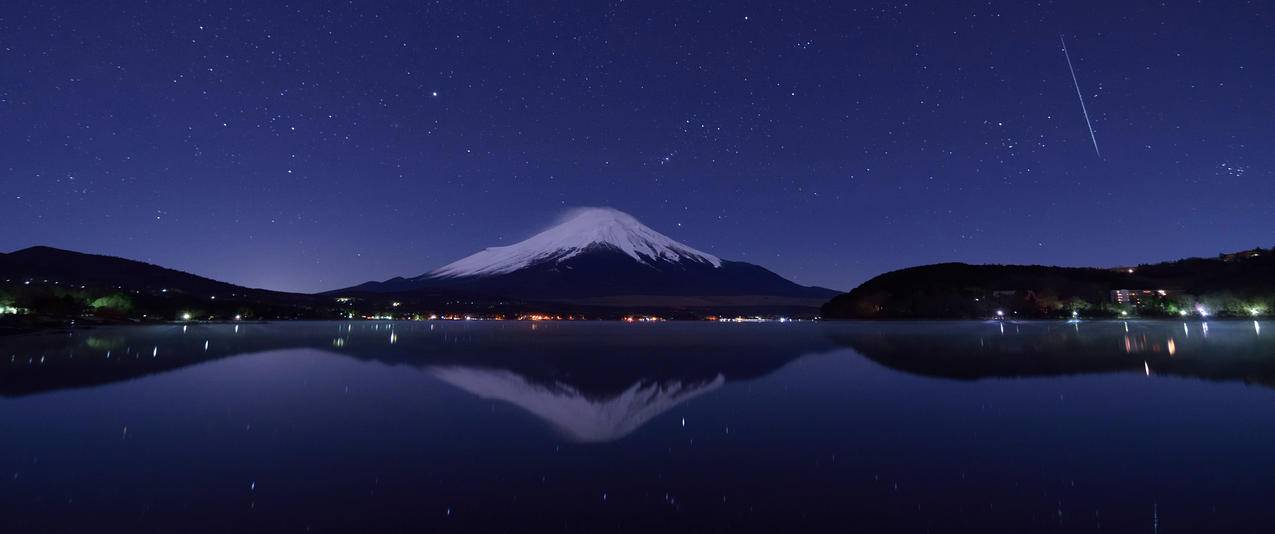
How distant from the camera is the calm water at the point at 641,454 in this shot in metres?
8.35

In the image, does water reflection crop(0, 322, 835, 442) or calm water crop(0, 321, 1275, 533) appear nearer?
calm water crop(0, 321, 1275, 533)

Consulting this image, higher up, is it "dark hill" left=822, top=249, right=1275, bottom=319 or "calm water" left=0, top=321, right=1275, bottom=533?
"dark hill" left=822, top=249, right=1275, bottom=319

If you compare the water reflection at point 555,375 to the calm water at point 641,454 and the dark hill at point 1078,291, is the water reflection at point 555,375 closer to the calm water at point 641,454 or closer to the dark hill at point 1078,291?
the calm water at point 641,454

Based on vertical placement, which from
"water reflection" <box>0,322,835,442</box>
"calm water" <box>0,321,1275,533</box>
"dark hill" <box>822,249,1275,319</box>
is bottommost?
"calm water" <box>0,321,1275,533</box>

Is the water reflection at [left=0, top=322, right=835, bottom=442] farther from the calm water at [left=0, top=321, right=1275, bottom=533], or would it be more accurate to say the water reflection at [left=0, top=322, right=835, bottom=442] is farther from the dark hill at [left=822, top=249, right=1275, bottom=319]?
the dark hill at [left=822, top=249, right=1275, bottom=319]

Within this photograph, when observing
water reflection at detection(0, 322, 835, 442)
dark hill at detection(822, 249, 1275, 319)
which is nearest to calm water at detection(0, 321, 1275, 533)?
water reflection at detection(0, 322, 835, 442)

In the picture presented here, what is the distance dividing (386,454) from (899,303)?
186034 millimetres

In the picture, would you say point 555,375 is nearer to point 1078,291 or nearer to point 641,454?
point 641,454

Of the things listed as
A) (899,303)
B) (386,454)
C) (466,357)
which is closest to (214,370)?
(466,357)

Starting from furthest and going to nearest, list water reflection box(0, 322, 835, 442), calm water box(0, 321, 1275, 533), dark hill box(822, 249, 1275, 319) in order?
dark hill box(822, 249, 1275, 319), water reflection box(0, 322, 835, 442), calm water box(0, 321, 1275, 533)

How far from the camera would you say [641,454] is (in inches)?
468

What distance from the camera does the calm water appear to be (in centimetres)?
835

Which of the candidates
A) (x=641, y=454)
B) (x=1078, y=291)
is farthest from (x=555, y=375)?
(x=1078, y=291)

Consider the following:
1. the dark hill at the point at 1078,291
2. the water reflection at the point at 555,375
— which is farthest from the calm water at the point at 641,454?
the dark hill at the point at 1078,291
